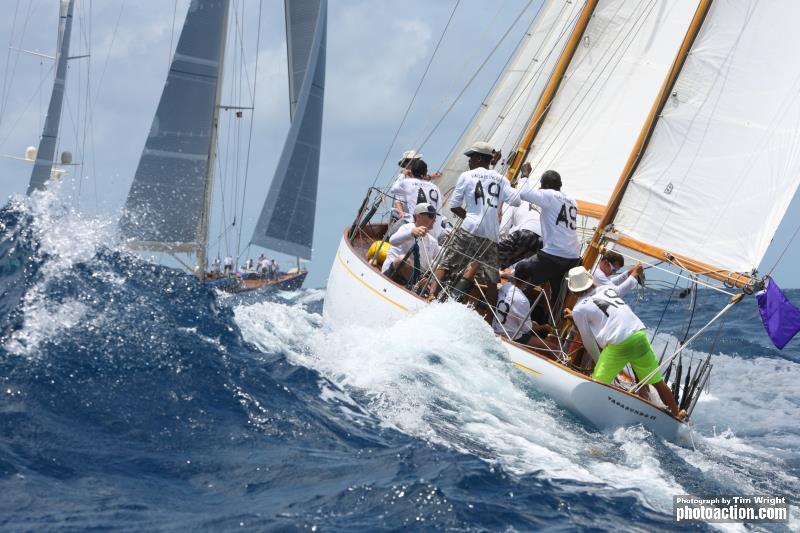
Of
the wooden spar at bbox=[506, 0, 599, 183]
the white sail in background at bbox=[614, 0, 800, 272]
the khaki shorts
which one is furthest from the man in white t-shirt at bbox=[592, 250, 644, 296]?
the wooden spar at bbox=[506, 0, 599, 183]

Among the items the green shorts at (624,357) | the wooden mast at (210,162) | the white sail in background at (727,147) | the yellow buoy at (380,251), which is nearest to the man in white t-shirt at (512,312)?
the green shorts at (624,357)

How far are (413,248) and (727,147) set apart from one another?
3.53m

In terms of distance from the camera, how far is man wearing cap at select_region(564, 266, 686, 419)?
879 centimetres

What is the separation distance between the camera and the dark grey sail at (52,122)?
103ft

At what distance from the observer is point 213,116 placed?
24516mm

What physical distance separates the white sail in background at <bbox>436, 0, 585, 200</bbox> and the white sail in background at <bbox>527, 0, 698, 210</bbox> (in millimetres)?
1123

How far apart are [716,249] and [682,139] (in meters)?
1.27

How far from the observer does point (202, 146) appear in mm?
24344

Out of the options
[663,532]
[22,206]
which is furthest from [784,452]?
[22,206]

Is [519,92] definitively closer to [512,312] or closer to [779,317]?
[512,312]

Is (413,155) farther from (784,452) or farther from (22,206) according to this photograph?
(784,452)

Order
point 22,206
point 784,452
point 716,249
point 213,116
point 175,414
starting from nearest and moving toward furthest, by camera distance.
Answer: point 175,414
point 784,452
point 716,249
point 22,206
point 213,116

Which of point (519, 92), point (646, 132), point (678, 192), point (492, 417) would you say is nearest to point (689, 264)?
point (678, 192)

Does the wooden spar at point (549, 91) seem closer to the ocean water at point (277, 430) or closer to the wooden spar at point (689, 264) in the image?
the wooden spar at point (689, 264)
